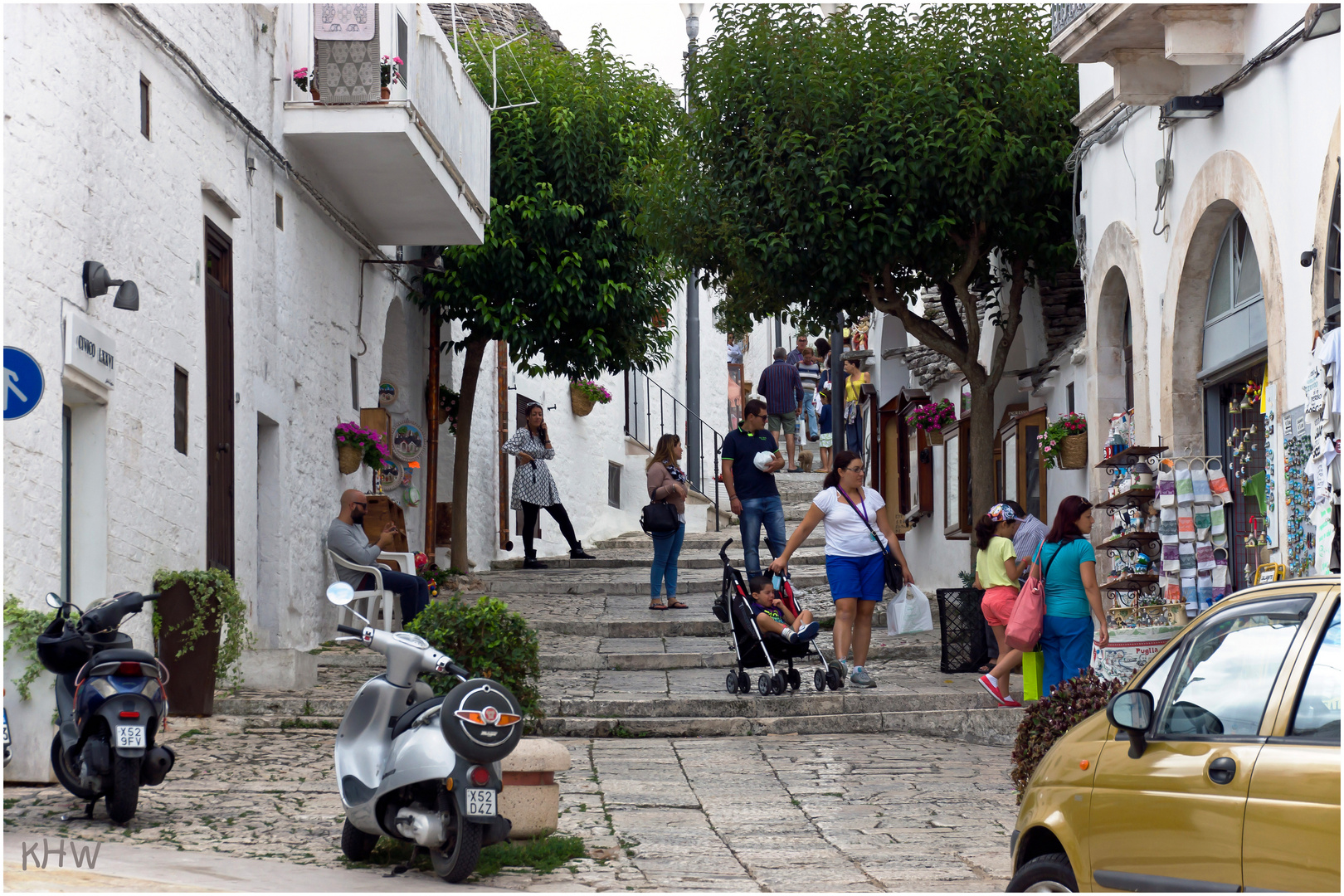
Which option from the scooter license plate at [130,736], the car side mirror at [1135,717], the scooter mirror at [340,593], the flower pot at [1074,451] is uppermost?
the flower pot at [1074,451]

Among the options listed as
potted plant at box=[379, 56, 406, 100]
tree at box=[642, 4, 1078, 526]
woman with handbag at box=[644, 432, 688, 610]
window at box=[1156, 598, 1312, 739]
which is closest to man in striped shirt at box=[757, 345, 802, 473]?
woman with handbag at box=[644, 432, 688, 610]

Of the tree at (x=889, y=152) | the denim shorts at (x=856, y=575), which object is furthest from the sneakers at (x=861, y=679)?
the tree at (x=889, y=152)

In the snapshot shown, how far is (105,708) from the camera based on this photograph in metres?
7.38

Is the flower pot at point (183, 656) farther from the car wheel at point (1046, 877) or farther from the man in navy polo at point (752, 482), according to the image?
the car wheel at point (1046, 877)

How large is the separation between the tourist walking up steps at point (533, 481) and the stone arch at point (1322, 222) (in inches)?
519

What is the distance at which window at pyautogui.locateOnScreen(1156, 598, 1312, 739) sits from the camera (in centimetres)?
448

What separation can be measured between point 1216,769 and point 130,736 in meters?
5.00

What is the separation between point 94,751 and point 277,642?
6532 millimetres

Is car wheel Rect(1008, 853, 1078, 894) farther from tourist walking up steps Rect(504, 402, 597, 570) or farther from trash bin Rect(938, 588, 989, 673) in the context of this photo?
tourist walking up steps Rect(504, 402, 597, 570)

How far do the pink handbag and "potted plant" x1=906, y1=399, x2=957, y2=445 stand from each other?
7.70 m

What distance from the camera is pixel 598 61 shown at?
2056cm

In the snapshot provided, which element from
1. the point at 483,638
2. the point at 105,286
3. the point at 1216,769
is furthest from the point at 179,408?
the point at 1216,769

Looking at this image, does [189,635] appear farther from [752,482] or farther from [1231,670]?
[1231,670]

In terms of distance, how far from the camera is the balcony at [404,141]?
14078mm
